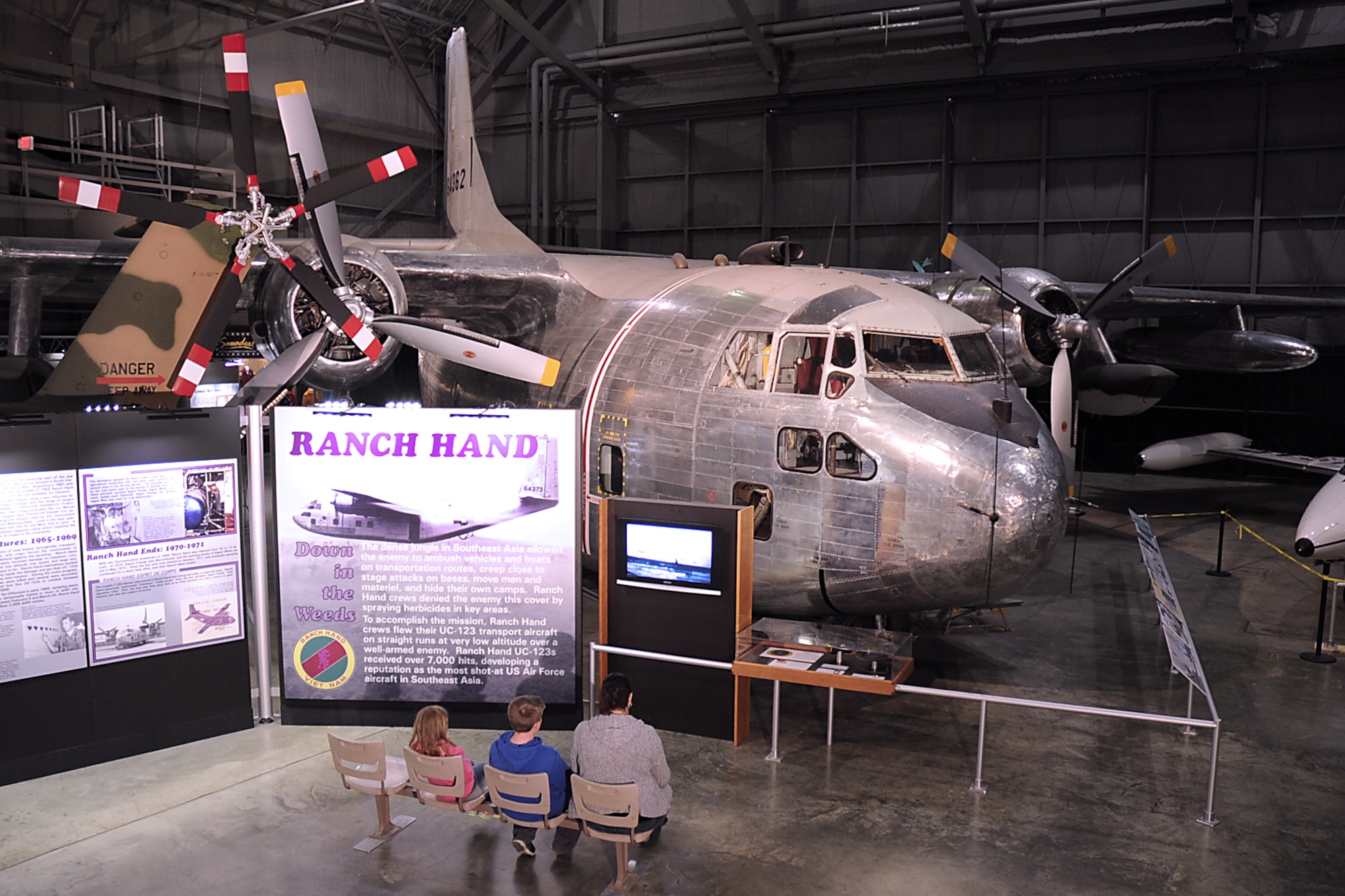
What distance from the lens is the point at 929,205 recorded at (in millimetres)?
29375

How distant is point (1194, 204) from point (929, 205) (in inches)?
279

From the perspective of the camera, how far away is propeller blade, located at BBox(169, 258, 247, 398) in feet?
36.1

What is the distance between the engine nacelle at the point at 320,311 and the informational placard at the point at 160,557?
3.59 m

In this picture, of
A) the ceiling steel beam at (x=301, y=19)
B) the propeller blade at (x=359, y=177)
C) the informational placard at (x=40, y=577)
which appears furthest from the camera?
the ceiling steel beam at (x=301, y=19)

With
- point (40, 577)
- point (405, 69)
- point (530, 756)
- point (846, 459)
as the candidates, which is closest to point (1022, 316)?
point (846, 459)

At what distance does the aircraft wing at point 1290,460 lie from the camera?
1930 centimetres

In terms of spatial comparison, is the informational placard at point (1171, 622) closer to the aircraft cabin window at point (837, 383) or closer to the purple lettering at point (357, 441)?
the aircraft cabin window at point (837, 383)

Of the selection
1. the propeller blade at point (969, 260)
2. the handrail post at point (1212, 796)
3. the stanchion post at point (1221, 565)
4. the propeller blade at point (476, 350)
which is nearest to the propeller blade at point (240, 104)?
the propeller blade at point (476, 350)

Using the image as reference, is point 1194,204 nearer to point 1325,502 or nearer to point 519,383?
point 1325,502

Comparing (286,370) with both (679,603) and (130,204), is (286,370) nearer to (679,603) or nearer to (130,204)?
(130,204)

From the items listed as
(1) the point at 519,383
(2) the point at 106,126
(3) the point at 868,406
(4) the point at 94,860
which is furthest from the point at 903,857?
(2) the point at 106,126

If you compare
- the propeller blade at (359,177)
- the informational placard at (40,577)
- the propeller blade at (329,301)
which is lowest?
the informational placard at (40,577)

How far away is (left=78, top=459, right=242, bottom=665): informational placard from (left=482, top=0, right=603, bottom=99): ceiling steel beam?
22.9 metres

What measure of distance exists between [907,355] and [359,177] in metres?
6.36
